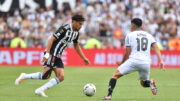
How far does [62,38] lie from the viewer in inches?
462

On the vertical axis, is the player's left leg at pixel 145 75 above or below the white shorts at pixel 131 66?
below

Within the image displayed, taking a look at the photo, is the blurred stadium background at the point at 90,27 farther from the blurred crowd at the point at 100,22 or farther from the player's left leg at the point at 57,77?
the player's left leg at the point at 57,77

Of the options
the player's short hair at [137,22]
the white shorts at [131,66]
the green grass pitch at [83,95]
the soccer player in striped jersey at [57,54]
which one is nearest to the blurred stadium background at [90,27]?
the green grass pitch at [83,95]

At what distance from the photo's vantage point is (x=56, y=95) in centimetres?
1242

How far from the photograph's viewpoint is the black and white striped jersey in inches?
457

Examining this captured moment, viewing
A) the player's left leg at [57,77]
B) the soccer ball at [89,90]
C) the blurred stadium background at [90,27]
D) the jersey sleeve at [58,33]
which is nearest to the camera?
the jersey sleeve at [58,33]

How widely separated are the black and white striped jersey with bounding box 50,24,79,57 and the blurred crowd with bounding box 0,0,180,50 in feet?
45.3

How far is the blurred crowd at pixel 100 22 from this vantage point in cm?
2592

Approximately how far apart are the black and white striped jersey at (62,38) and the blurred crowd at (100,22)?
45.3 feet

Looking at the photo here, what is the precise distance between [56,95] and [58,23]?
47.5 ft

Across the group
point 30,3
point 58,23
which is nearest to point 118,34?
point 58,23

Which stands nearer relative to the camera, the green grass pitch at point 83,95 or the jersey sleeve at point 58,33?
the jersey sleeve at point 58,33

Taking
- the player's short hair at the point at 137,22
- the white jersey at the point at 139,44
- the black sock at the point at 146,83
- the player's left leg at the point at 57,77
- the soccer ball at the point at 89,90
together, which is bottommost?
the soccer ball at the point at 89,90

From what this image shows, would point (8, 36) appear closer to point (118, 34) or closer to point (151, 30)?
point (118, 34)
